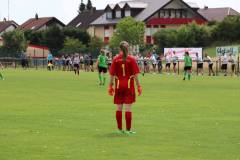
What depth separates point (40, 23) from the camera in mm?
146500

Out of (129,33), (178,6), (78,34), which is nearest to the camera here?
(129,33)

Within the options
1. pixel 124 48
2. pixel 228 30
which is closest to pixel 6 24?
pixel 228 30

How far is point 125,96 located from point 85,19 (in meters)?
129

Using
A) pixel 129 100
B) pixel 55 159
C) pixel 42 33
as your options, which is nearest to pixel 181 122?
pixel 129 100

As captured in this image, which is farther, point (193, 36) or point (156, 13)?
point (156, 13)

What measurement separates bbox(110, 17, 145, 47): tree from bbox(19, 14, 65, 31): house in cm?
→ 3628

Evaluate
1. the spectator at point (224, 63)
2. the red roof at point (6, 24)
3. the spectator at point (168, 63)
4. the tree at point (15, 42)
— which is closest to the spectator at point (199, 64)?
the spectator at point (224, 63)

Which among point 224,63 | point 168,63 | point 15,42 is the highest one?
point 15,42

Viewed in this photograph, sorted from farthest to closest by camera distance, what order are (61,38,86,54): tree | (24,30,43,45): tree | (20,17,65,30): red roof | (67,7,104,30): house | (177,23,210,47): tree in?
(20,17,65,30): red roof → (67,7,104,30): house → (24,30,43,45): tree → (61,38,86,54): tree → (177,23,210,47): tree

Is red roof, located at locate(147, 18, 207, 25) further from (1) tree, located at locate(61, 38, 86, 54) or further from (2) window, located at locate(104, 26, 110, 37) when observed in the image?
(1) tree, located at locate(61, 38, 86, 54)

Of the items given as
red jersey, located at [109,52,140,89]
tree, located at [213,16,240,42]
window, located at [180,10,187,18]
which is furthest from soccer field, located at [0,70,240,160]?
window, located at [180,10,187,18]

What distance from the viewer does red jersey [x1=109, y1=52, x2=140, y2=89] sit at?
16.8 metres

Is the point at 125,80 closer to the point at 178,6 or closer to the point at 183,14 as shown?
the point at 183,14

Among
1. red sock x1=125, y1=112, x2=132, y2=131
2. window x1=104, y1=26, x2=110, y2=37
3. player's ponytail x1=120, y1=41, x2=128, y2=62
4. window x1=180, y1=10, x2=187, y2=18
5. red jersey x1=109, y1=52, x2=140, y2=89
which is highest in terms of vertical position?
window x1=180, y1=10, x2=187, y2=18
